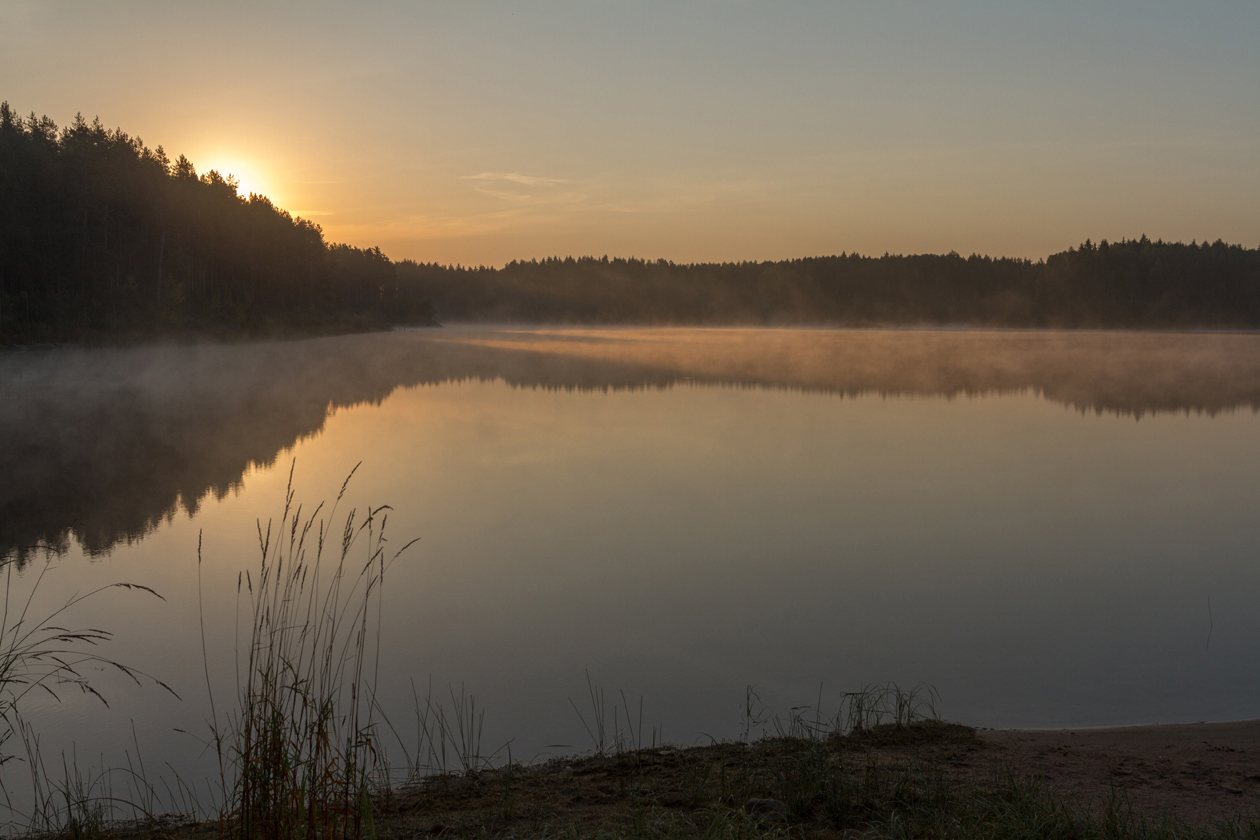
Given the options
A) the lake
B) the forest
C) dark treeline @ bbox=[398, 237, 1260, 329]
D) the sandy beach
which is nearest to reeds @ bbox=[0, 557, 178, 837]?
the lake

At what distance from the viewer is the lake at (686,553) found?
5.00 meters

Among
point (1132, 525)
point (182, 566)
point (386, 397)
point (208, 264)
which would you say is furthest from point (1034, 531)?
point (208, 264)

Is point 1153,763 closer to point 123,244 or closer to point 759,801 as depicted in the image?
point 759,801

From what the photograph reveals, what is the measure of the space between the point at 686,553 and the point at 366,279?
106m

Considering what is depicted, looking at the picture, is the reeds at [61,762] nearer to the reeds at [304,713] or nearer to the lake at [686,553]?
the lake at [686,553]

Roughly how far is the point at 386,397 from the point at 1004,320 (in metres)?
108

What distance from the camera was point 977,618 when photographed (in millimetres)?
6215

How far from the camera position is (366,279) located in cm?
10619

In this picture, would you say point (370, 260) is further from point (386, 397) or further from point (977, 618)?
point (977, 618)

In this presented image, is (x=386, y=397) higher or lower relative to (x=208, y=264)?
lower

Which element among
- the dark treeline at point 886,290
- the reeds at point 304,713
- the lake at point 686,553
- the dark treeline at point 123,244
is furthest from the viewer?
the dark treeline at point 886,290

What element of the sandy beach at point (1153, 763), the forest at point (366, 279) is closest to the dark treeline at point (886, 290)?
the forest at point (366, 279)

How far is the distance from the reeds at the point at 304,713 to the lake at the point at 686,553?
0.24 metres

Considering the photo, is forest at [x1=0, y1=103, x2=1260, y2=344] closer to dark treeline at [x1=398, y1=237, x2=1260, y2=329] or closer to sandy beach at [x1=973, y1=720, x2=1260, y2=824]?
dark treeline at [x1=398, y1=237, x2=1260, y2=329]
